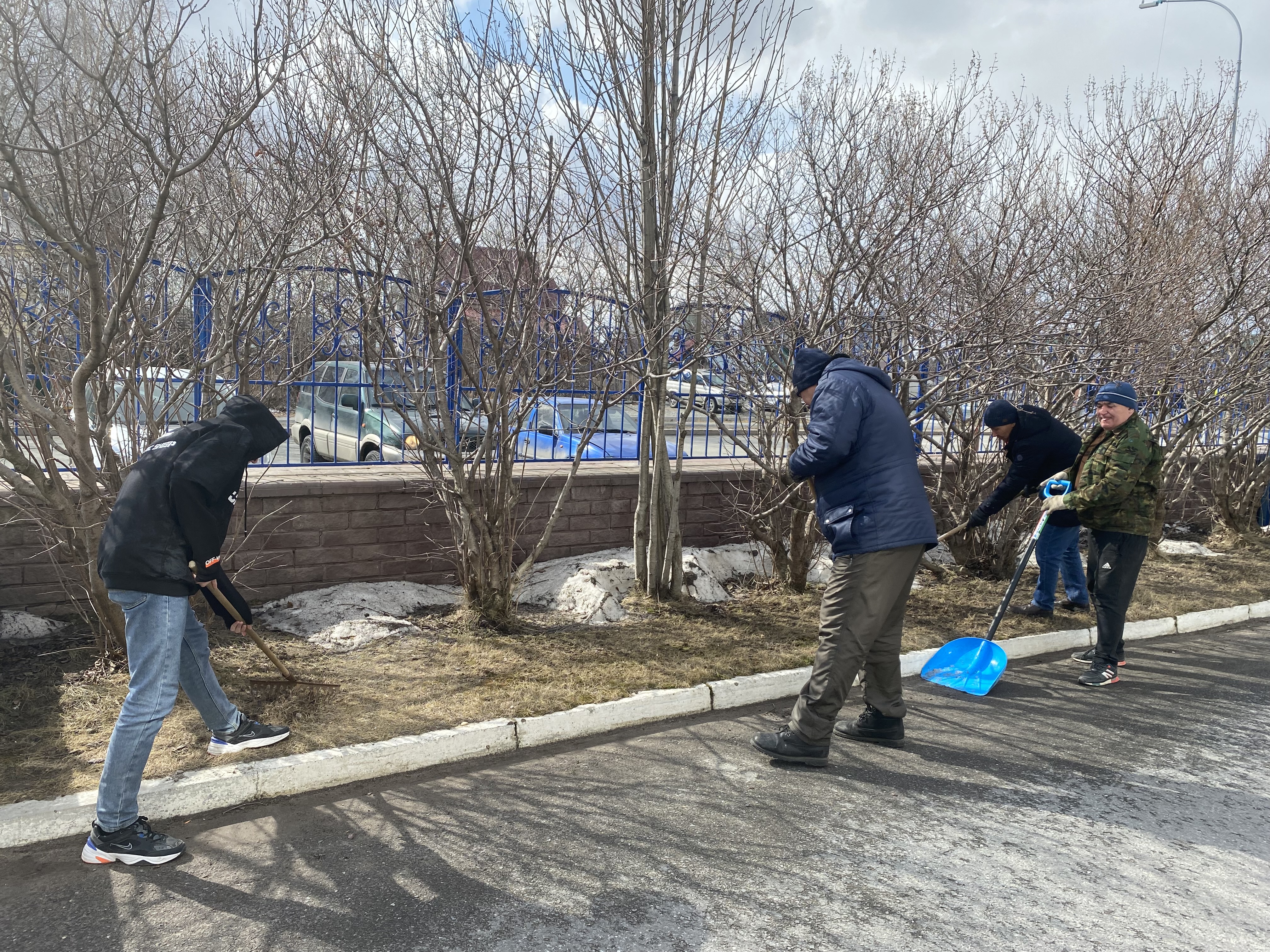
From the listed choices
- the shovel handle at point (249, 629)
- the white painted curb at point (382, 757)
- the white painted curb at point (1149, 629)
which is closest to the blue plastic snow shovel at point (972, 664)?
the white painted curb at point (382, 757)

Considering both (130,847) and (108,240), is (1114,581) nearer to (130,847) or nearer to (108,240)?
(130,847)

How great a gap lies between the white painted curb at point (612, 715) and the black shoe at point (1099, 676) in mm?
2467

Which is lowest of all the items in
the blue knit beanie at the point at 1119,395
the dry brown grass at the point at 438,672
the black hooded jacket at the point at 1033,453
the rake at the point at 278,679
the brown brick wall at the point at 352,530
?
the dry brown grass at the point at 438,672

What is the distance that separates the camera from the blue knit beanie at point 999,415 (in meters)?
6.22

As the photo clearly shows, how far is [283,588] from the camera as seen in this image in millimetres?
6137

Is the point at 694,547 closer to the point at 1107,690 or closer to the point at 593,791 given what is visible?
the point at 1107,690

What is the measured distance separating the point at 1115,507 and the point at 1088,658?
1.11 meters

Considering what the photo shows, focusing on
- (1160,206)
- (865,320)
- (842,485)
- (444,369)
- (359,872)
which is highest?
(1160,206)

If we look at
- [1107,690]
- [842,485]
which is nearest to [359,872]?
[842,485]

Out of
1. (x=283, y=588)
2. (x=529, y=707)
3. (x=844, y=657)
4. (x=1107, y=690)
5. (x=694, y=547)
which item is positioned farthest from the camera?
(x=694, y=547)

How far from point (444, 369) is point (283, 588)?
1843mm

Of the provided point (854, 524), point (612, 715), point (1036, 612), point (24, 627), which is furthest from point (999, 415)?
point (24, 627)

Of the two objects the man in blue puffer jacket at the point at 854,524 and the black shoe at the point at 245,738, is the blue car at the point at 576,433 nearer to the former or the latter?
the man in blue puffer jacket at the point at 854,524

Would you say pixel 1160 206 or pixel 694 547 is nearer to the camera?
pixel 694 547
